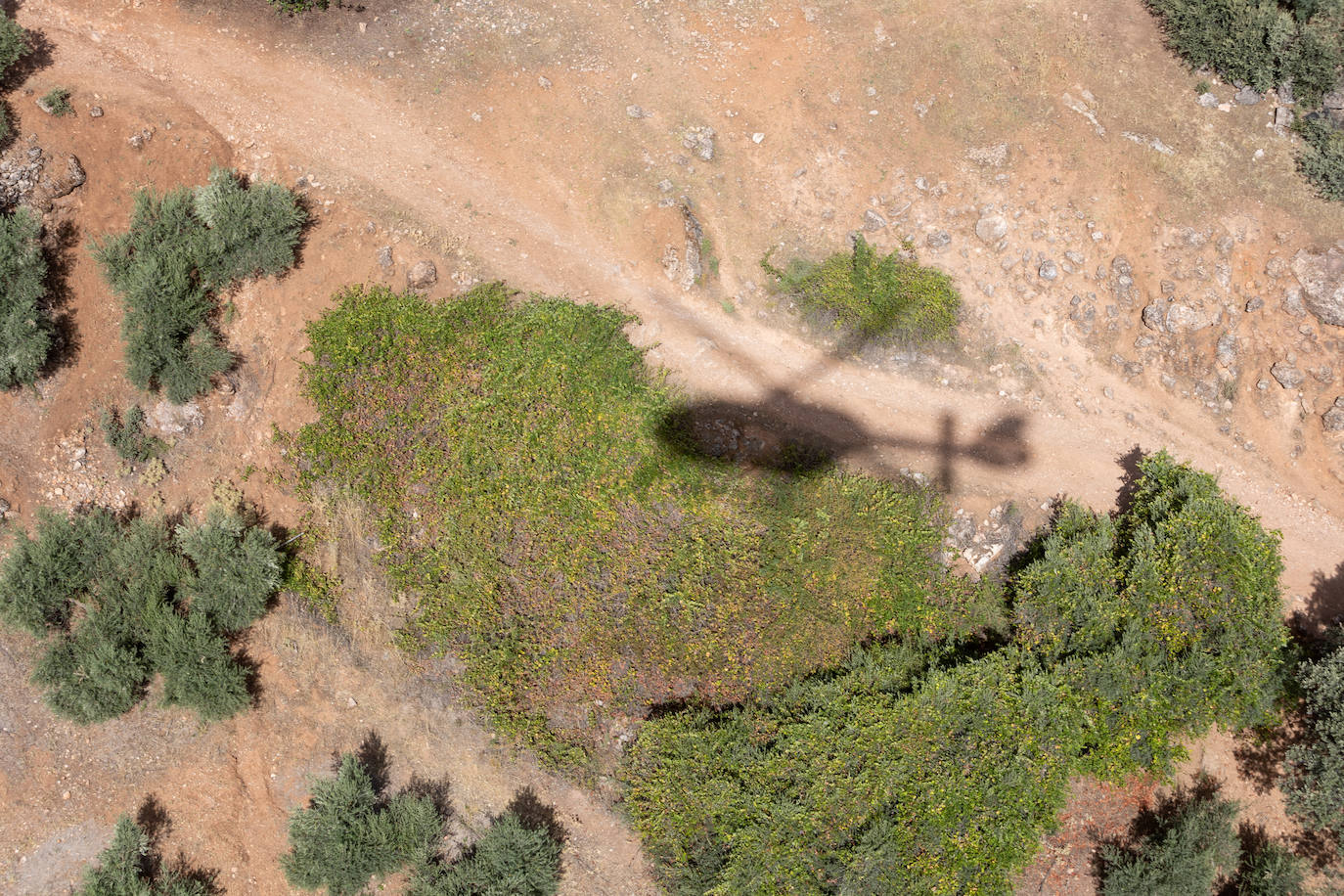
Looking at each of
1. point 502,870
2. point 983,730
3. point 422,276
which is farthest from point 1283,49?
point 502,870

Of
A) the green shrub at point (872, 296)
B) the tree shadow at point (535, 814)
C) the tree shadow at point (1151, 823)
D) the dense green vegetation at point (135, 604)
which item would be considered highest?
the green shrub at point (872, 296)

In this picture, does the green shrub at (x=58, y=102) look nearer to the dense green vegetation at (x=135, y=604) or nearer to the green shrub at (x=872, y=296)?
the dense green vegetation at (x=135, y=604)

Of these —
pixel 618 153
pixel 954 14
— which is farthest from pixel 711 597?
pixel 954 14

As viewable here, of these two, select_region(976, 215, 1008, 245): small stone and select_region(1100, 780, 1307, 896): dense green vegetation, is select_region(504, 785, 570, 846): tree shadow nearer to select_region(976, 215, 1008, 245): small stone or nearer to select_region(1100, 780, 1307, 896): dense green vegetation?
select_region(1100, 780, 1307, 896): dense green vegetation

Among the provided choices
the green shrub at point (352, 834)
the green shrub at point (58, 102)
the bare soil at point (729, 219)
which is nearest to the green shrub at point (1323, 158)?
the bare soil at point (729, 219)

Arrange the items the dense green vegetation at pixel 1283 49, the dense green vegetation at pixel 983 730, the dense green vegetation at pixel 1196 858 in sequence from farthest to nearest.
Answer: the dense green vegetation at pixel 1283 49, the dense green vegetation at pixel 1196 858, the dense green vegetation at pixel 983 730

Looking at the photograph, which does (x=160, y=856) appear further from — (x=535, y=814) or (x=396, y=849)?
(x=535, y=814)

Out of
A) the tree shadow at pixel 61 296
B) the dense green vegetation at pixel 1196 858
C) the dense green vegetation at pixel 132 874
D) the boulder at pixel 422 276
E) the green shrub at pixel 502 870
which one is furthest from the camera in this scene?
the boulder at pixel 422 276
